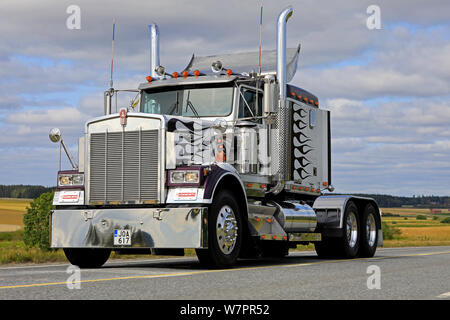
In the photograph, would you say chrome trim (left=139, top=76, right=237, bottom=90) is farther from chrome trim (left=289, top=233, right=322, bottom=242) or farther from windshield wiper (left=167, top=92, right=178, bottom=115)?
chrome trim (left=289, top=233, right=322, bottom=242)

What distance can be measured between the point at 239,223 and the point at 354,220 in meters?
5.37

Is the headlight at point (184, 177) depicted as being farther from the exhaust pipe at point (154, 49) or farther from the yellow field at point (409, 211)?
the yellow field at point (409, 211)

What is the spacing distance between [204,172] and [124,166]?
56.1 inches

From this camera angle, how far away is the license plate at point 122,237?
1112 centimetres

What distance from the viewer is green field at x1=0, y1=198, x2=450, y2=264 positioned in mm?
15211

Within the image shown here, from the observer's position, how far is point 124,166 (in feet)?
37.8

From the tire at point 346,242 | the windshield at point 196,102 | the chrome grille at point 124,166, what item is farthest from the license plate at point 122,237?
the tire at point 346,242

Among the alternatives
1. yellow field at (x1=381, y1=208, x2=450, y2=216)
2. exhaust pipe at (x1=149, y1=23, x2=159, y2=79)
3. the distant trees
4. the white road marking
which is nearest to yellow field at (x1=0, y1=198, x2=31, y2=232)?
the distant trees

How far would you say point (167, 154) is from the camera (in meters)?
11.2

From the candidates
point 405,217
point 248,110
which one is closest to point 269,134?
point 248,110

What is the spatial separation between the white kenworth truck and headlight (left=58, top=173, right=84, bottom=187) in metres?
0.02

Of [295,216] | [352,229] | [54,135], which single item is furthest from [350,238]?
[54,135]

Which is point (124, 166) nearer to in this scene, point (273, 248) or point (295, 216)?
point (295, 216)

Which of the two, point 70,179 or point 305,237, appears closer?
point 70,179
